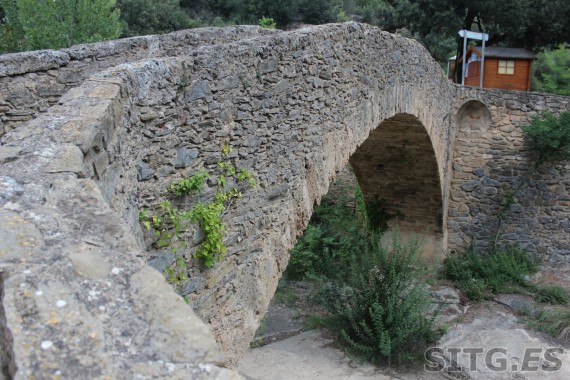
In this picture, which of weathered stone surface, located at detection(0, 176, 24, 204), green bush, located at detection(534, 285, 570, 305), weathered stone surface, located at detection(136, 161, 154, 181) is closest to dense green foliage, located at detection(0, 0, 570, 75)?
weathered stone surface, located at detection(136, 161, 154, 181)

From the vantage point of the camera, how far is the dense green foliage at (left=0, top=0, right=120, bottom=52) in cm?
909

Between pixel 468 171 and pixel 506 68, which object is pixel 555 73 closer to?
pixel 506 68

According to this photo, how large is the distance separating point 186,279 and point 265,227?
3.08 feet

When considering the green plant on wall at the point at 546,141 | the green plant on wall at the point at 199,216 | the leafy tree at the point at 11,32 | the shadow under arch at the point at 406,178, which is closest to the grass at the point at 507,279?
the shadow under arch at the point at 406,178

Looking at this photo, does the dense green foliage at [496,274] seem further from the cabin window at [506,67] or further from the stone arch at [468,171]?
the cabin window at [506,67]


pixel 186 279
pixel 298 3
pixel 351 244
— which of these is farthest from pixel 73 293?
pixel 298 3

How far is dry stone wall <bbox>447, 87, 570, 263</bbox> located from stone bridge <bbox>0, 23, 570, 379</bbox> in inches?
48.6

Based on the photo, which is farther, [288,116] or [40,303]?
[288,116]

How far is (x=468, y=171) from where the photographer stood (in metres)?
10.9

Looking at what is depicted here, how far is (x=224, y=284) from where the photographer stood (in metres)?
3.82

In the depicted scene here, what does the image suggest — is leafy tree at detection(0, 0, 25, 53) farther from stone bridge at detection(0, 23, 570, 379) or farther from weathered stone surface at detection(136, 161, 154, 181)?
weathered stone surface at detection(136, 161, 154, 181)

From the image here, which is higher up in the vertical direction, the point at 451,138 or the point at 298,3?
the point at 298,3

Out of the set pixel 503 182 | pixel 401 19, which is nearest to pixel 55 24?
pixel 503 182

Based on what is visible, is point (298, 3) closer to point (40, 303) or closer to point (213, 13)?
point (213, 13)
